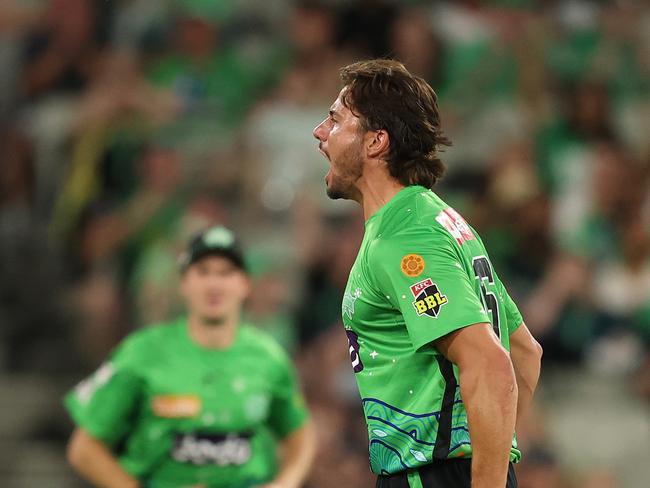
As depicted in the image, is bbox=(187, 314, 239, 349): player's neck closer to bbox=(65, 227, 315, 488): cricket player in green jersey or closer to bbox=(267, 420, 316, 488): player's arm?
bbox=(65, 227, 315, 488): cricket player in green jersey

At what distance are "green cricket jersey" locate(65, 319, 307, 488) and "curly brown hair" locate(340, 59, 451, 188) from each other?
2381mm

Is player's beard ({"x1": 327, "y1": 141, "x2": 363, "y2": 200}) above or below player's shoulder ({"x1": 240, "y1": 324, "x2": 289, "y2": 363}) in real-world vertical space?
above

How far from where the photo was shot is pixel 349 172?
11.8ft

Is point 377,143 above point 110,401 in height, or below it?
above

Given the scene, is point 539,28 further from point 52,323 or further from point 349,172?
point 349,172

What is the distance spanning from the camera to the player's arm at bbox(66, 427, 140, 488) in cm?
550

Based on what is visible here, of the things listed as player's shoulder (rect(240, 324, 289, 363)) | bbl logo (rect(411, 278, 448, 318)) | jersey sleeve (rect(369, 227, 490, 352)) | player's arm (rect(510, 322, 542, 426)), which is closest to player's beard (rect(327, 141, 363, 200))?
jersey sleeve (rect(369, 227, 490, 352))

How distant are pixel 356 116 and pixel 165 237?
491cm

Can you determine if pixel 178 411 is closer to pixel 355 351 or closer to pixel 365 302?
pixel 355 351

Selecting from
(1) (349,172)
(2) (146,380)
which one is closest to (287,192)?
(2) (146,380)

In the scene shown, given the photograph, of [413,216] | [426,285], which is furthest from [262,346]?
[426,285]

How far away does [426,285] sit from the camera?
3.24 m

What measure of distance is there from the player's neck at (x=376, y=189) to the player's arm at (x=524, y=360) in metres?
0.63

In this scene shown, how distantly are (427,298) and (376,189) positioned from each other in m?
0.47
